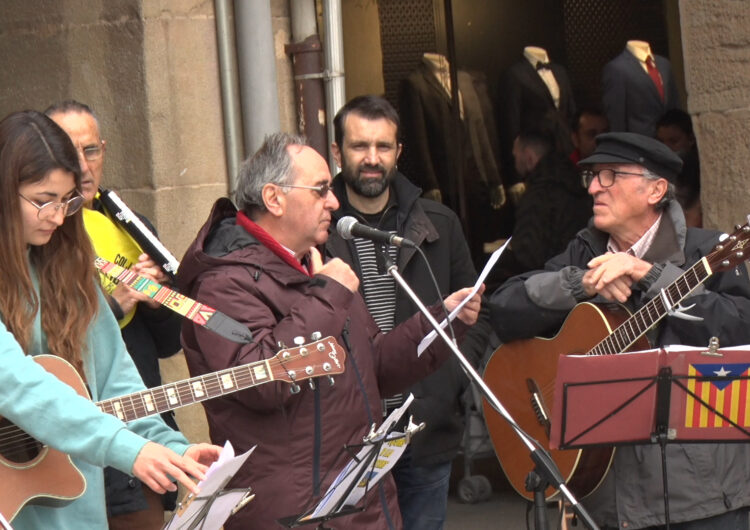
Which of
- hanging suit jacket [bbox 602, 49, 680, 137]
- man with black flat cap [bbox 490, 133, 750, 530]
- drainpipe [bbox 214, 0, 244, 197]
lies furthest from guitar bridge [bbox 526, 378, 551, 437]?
hanging suit jacket [bbox 602, 49, 680, 137]

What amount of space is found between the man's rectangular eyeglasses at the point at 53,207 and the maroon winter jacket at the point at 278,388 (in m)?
0.55

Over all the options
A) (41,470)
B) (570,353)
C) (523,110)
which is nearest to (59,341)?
(41,470)

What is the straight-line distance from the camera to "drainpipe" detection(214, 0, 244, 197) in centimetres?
628

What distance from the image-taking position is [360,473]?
3793 millimetres

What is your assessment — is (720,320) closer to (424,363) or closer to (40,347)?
(424,363)

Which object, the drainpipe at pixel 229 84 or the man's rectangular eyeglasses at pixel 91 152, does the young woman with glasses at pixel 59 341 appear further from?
the drainpipe at pixel 229 84

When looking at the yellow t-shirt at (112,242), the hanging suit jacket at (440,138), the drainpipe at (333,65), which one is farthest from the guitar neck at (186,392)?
the hanging suit jacket at (440,138)

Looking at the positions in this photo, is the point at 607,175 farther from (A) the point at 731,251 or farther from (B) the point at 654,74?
(B) the point at 654,74

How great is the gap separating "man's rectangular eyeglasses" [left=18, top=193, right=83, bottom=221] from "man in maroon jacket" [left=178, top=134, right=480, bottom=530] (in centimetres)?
55

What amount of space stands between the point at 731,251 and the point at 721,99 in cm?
189

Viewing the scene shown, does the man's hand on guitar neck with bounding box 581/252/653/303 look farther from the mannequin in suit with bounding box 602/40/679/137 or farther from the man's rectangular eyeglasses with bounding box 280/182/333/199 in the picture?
the mannequin in suit with bounding box 602/40/679/137

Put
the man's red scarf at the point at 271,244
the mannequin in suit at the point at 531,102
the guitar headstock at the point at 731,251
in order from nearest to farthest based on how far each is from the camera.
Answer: the man's red scarf at the point at 271,244 < the guitar headstock at the point at 731,251 < the mannequin in suit at the point at 531,102

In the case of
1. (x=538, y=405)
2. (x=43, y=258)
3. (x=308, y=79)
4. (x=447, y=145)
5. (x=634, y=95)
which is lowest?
(x=538, y=405)

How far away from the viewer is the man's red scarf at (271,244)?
431 cm
